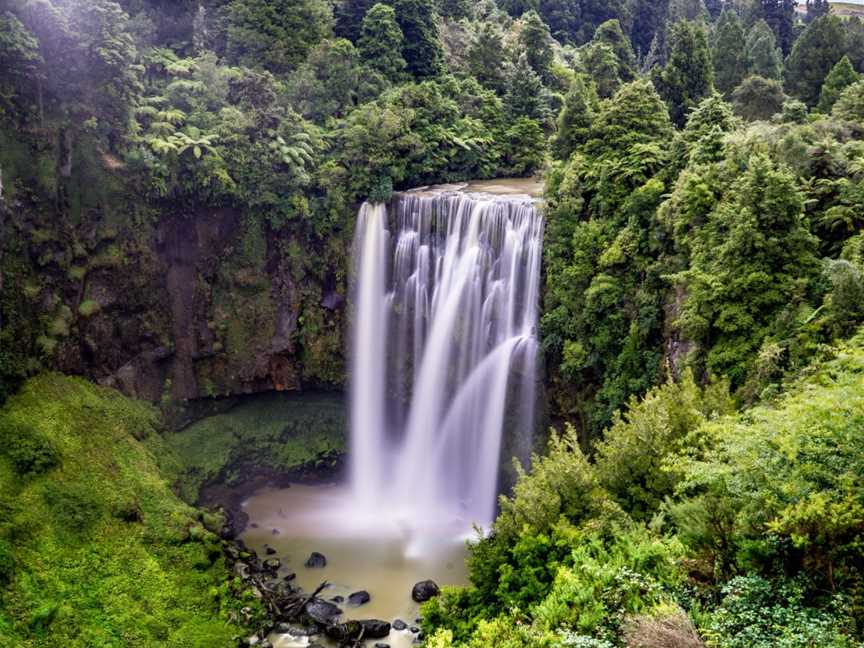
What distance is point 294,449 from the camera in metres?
28.9

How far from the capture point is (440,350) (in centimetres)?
2612

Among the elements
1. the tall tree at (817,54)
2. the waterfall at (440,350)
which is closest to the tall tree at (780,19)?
the tall tree at (817,54)

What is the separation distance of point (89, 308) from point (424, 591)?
49.7 ft

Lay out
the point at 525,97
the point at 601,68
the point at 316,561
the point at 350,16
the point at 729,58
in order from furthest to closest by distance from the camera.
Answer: the point at 729,58
the point at 350,16
the point at 525,97
the point at 601,68
the point at 316,561

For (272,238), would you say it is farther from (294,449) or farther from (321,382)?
(294,449)

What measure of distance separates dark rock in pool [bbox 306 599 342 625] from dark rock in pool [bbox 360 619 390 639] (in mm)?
958

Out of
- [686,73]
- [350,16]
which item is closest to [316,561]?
[686,73]

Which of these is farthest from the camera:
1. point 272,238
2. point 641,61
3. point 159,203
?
point 641,61

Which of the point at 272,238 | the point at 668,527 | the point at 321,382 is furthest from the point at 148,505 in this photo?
the point at 668,527

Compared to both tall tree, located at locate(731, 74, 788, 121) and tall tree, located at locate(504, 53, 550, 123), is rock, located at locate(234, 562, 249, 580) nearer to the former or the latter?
tall tree, located at locate(504, 53, 550, 123)

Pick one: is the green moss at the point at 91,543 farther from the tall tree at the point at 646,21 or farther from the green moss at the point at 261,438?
the tall tree at the point at 646,21

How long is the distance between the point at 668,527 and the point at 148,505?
16.3 m

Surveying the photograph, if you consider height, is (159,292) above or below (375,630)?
above

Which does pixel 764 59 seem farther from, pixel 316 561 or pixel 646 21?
pixel 316 561
